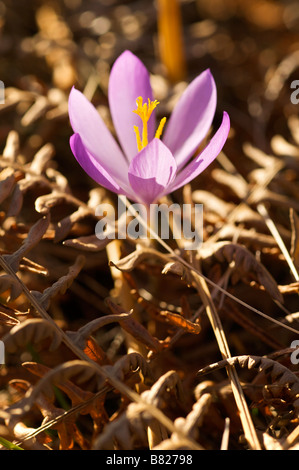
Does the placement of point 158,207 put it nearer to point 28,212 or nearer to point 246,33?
point 28,212

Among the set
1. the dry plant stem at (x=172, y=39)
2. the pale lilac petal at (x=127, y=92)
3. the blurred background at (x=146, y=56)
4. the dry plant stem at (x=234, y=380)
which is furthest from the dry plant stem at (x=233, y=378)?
the dry plant stem at (x=172, y=39)

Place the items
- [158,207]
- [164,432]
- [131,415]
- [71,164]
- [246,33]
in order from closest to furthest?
[131,415] < [164,432] < [158,207] < [71,164] < [246,33]

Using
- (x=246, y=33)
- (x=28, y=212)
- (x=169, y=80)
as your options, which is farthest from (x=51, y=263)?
(x=246, y=33)

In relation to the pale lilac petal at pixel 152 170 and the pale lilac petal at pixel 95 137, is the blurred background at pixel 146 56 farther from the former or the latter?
the pale lilac petal at pixel 152 170

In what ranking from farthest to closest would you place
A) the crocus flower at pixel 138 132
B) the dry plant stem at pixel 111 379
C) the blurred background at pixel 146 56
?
the blurred background at pixel 146 56
the crocus flower at pixel 138 132
the dry plant stem at pixel 111 379

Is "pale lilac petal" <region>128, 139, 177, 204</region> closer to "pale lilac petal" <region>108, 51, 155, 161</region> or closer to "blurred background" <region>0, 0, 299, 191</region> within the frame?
"pale lilac petal" <region>108, 51, 155, 161</region>

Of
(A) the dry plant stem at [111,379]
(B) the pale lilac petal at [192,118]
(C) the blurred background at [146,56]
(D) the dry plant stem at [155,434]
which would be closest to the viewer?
(A) the dry plant stem at [111,379]
